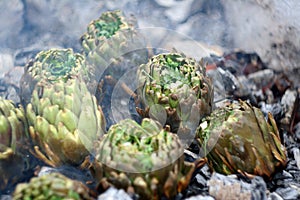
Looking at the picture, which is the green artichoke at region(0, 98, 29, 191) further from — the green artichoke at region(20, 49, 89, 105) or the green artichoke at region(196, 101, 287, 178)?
the green artichoke at region(196, 101, 287, 178)


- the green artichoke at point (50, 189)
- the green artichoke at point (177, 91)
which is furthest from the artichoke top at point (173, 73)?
the green artichoke at point (50, 189)

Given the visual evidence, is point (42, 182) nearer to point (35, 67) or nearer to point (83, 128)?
point (83, 128)

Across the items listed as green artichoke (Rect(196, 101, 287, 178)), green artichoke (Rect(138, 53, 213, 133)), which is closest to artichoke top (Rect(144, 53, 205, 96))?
green artichoke (Rect(138, 53, 213, 133))

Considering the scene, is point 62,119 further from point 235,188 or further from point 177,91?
point 235,188

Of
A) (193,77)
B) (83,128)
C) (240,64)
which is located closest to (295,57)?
(240,64)

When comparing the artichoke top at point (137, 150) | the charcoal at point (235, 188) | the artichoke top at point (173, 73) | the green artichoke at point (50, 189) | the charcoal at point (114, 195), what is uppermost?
the artichoke top at point (173, 73)

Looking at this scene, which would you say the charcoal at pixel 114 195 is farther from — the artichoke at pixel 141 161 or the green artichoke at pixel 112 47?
the green artichoke at pixel 112 47
